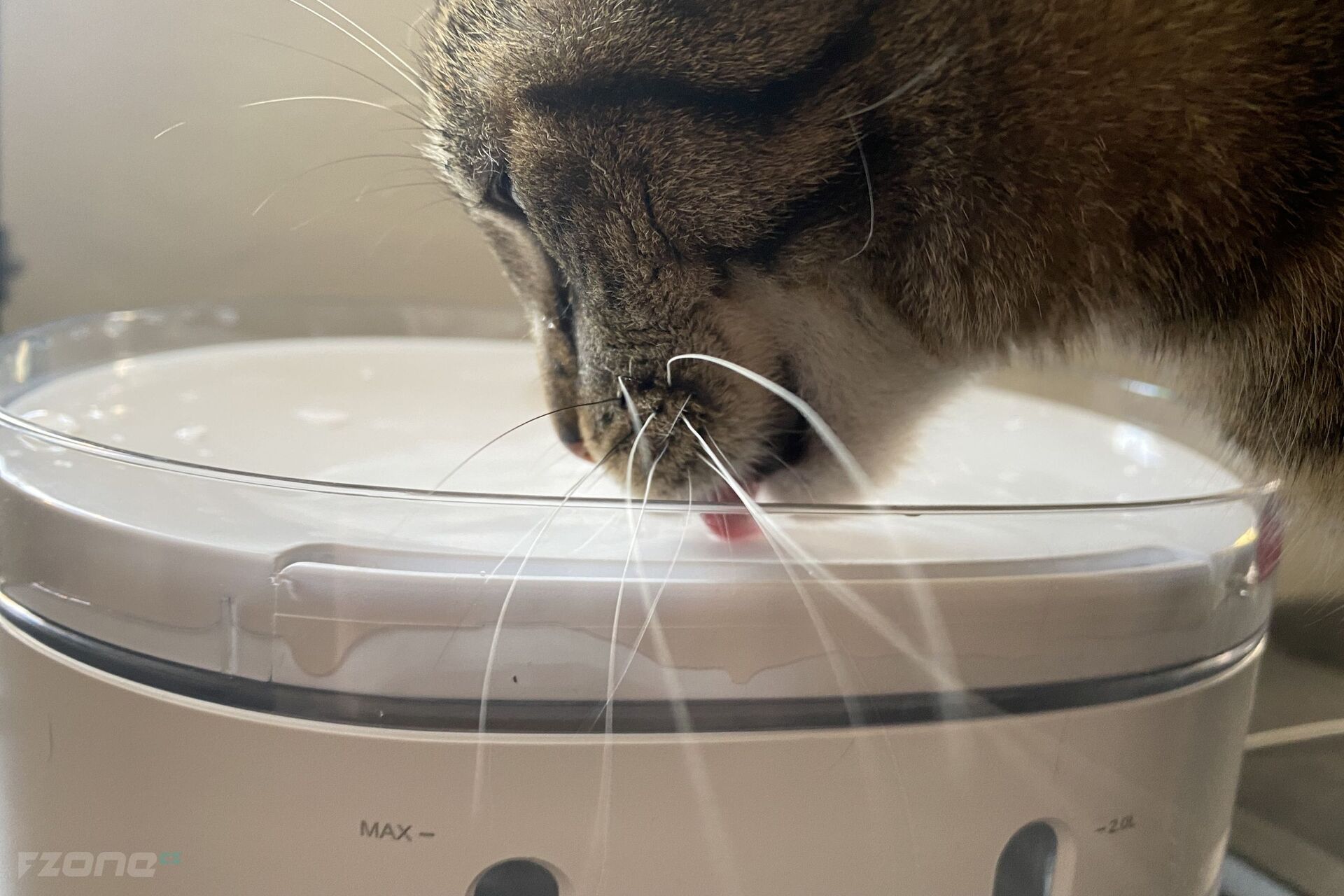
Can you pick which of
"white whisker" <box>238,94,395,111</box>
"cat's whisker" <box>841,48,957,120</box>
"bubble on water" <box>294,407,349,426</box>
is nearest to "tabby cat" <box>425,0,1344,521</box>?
"cat's whisker" <box>841,48,957,120</box>

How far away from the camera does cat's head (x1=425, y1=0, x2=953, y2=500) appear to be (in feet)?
1.30

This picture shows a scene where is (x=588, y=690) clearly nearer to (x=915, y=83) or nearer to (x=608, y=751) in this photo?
(x=608, y=751)

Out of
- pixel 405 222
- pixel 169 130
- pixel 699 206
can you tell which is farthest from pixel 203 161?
pixel 699 206

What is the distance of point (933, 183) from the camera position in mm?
399

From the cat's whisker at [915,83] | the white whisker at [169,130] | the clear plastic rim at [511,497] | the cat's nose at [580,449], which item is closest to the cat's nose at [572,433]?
the cat's nose at [580,449]

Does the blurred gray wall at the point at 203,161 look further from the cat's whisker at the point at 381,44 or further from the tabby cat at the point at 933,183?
the tabby cat at the point at 933,183

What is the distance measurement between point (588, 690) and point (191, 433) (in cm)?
35

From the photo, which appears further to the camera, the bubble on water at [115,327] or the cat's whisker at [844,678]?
the bubble on water at [115,327]

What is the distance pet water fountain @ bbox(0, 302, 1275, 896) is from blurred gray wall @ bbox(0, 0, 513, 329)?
30 cm

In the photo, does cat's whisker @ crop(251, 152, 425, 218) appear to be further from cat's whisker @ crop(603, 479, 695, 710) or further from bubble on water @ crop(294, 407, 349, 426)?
cat's whisker @ crop(603, 479, 695, 710)

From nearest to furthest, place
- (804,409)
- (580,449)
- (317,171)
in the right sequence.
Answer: (804,409), (580,449), (317,171)

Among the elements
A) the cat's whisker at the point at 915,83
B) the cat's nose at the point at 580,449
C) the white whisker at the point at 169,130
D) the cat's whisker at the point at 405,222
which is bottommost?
the cat's nose at the point at 580,449

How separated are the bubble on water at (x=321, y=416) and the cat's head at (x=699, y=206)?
0.18 meters

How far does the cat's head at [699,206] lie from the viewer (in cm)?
40
